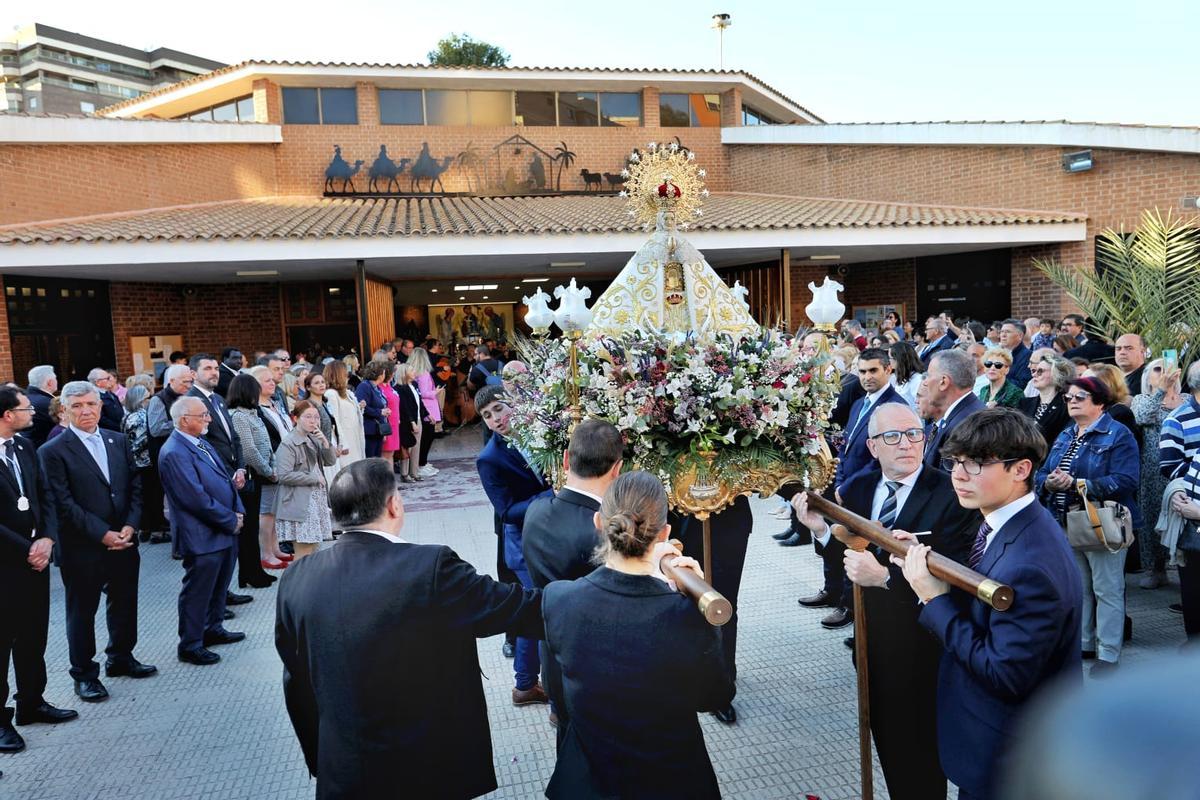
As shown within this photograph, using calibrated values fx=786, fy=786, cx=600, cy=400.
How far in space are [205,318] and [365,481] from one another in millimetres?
16679

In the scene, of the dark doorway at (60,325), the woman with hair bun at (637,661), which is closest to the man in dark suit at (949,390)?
the woman with hair bun at (637,661)

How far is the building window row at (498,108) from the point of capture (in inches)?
762

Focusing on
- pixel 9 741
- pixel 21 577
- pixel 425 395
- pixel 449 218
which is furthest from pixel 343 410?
pixel 449 218

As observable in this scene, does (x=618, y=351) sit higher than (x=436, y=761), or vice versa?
(x=618, y=351)

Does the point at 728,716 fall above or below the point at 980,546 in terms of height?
below

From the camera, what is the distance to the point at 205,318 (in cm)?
1716

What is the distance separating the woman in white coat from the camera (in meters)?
8.06

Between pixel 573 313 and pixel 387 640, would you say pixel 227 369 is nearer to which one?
pixel 573 313

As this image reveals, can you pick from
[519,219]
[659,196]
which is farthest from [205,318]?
[659,196]

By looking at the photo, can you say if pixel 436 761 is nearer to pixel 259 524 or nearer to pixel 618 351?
pixel 618 351

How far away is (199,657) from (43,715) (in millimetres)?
916

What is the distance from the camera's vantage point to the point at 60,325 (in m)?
14.2

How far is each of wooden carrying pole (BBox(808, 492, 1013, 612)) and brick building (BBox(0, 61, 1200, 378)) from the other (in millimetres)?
8944

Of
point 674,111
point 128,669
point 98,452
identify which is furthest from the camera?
point 674,111
